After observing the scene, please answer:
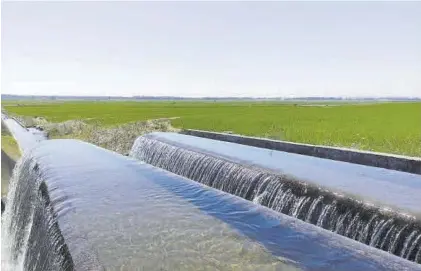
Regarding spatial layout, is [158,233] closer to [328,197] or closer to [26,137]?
[328,197]

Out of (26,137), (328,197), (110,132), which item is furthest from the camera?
(26,137)

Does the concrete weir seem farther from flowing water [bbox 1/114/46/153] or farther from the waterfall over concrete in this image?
flowing water [bbox 1/114/46/153]

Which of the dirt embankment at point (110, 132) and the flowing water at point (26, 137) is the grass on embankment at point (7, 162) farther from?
the dirt embankment at point (110, 132)

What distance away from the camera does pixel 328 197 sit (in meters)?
8.35

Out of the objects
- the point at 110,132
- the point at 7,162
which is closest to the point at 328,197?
the point at 7,162

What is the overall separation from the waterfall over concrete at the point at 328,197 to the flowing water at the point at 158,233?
3.38 feet

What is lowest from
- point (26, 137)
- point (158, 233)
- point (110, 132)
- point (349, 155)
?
point (26, 137)

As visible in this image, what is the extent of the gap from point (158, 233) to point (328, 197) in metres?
3.34

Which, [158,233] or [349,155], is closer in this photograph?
[158,233]

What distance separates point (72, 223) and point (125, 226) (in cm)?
79

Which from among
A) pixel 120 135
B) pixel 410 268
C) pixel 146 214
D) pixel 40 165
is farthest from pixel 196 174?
pixel 120 135

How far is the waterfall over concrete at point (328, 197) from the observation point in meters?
6.84

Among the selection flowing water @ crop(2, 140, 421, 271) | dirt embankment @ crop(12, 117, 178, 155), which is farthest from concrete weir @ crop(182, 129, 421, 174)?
dirt embankment @ crop(12, 117, 178, 155)

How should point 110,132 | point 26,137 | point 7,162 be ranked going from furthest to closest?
1. point 26,137
2. point 110,132
3. point 7,162
